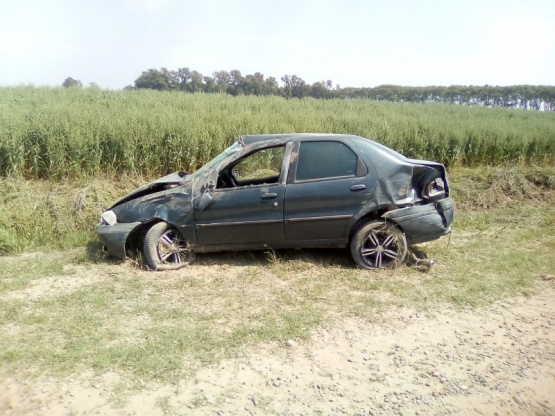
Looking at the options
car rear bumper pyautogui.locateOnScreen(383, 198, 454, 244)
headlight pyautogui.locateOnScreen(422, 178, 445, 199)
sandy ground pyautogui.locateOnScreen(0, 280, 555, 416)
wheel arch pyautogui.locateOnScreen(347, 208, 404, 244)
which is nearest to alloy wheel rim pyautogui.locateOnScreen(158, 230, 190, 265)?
wheel arch pyautogui.locateOnScreen(347, 208, 404, 244)

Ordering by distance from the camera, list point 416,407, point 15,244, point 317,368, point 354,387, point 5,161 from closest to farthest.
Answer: point 416,407 < point 354,387 < point 317,368 < point 15,244 < point 5,161

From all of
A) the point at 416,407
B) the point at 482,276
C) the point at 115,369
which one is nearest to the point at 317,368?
the point at 416,407

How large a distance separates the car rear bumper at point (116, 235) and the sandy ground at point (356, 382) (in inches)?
90.7

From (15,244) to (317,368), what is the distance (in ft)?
16.6

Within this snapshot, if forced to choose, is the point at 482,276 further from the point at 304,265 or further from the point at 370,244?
the point at 304,265

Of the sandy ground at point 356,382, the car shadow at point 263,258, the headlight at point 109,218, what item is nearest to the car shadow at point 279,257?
the car shadow at point 263,258

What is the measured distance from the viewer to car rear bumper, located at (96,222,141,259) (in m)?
5.30

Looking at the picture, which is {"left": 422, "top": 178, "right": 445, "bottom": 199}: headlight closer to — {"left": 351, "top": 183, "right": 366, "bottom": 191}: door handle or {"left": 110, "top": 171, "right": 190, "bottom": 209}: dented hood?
{"left": 351, "top": 183, "right": 366, "bottom": 191}: door handle

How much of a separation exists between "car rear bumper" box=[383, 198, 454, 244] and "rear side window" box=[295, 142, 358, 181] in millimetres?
768

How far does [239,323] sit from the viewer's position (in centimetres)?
397

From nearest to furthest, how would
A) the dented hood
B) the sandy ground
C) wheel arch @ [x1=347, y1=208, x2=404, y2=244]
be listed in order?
the sandy ground → wheel arch @ [x1=347, y1=208, x2=404, y2=244] → the dented hood

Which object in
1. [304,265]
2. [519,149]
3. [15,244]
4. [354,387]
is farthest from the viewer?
[519,149]

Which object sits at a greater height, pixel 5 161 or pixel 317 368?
pixel 5 161

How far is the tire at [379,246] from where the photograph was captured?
16.9 feet
